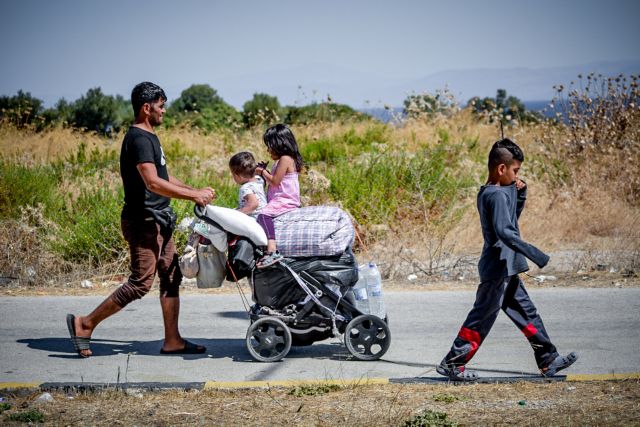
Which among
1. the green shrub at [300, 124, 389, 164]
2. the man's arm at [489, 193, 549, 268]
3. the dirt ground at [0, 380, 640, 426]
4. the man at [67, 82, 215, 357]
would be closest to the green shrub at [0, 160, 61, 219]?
the green shrub at [300, 124, 389, 164]

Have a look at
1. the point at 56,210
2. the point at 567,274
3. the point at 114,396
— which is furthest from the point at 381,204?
the point at 114,396

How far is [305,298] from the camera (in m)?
6.31

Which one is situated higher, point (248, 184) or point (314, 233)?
point (248, 184)

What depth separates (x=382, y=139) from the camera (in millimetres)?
16453

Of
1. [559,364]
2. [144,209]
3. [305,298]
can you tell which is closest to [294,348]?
[305,298]

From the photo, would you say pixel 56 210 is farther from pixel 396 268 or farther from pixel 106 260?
pixel 396 268

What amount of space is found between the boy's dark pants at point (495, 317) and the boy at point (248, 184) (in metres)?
2.19

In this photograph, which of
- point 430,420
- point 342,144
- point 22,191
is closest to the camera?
point 430,420

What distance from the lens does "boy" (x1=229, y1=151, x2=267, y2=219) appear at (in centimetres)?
697

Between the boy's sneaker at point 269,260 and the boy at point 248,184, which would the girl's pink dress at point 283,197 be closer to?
the boy at point 248,184

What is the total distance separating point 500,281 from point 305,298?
5.19 feet

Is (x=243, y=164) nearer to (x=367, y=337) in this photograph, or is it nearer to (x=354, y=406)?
(x=367, y=337)

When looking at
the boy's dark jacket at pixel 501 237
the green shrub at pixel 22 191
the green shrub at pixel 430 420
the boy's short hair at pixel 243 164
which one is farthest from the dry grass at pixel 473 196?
the green shrub at pixel 430 420

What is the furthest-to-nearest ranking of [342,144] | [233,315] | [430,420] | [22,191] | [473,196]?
[342,144] → [473,196] → [22,191] → [233,315] → [430,420]
